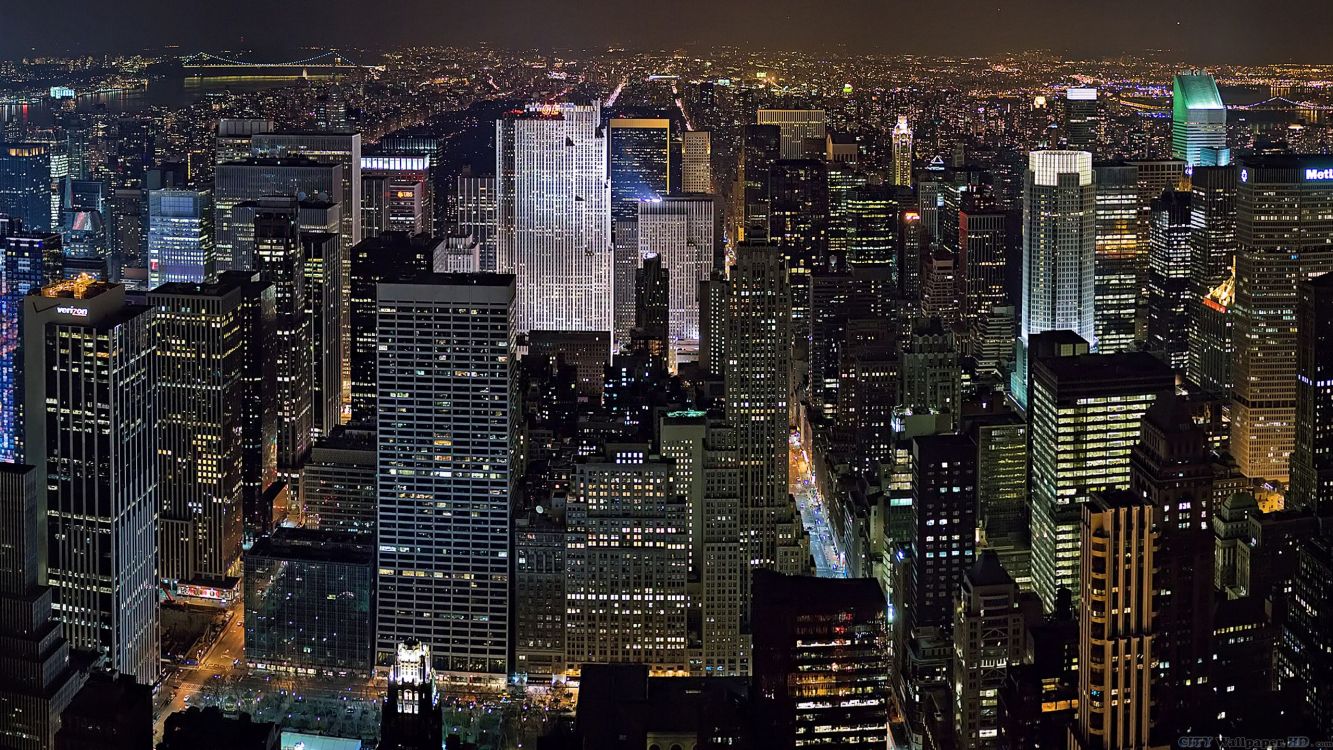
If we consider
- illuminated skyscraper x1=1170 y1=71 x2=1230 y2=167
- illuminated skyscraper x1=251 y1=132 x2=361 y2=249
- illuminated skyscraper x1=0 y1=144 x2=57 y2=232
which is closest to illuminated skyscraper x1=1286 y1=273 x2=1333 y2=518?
illuminated skyscraper x1=1170 y1=71 x2=1230 y2=167

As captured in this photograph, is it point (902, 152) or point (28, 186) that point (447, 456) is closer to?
point (28, 186)

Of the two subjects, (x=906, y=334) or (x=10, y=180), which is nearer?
(x=10, y=180)

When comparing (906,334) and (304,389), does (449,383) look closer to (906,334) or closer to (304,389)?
(304,389)

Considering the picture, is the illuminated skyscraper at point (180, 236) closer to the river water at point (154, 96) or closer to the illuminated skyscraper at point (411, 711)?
the river water at point (154, 96)

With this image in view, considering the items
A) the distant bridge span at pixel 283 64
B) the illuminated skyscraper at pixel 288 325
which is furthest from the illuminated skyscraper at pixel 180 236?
the distant bridge span at pixel 283 64

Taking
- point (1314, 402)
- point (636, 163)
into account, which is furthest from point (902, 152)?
point (1314, 402)

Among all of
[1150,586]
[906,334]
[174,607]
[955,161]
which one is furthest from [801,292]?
[1150,586]

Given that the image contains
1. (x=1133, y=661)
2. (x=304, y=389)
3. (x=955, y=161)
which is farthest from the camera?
(x=955, y=161)
